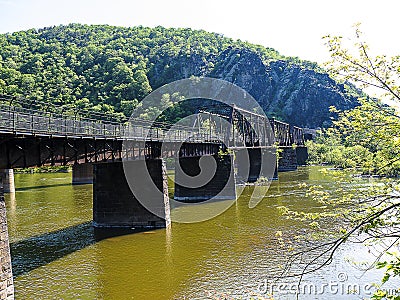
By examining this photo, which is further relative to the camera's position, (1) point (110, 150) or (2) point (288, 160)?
(2) point (288, 160)

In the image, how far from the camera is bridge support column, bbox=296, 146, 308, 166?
110188mm

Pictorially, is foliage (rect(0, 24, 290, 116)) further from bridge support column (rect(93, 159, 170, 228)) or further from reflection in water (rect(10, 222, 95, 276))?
reflection in water (rect(10, 222, 95, 276))

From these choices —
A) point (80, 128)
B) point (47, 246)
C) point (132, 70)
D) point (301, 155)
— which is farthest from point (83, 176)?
point (132, 70)

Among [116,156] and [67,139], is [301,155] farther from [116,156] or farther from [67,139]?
[67,139]

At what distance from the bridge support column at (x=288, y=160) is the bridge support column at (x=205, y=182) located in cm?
4383

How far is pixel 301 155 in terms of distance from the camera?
111562 mm

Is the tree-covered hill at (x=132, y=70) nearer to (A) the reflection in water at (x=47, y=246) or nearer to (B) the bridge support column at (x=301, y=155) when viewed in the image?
(B) the bridge support column at (x=301, y=155)

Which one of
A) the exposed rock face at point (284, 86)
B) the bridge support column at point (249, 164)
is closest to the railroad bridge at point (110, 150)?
the bridge support column at point (249, 164)

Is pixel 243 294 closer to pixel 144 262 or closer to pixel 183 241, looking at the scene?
pixel 144 262

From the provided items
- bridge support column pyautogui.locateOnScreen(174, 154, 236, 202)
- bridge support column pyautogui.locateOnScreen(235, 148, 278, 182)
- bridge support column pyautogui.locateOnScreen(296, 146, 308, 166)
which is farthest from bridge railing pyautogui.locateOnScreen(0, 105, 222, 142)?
bridge support column pyautogui.locateOnScreen(296, 146, 308, 166)

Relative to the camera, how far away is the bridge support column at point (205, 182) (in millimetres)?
46375

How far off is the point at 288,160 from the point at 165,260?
237 ft

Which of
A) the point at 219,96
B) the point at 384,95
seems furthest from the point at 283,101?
the point at 384,95

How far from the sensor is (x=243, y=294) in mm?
16719
